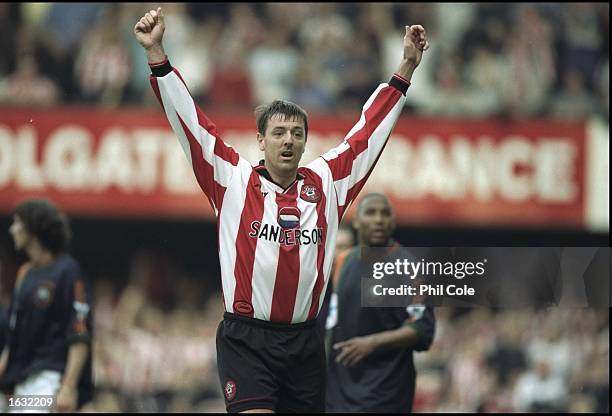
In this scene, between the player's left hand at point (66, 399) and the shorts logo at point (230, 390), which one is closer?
the shorts logo at point (230, 390)

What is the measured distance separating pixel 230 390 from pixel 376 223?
7.19 feet

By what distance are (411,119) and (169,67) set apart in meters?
8.11

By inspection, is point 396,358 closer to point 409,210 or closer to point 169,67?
point 169,67

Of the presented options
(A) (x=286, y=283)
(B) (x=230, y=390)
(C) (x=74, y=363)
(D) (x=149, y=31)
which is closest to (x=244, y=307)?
(A) (x=286, y=283)

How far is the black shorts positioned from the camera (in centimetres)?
511

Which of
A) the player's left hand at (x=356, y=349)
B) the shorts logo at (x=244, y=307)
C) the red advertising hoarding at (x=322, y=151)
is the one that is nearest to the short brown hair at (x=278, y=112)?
the shorts logo at (x=244, y=307)

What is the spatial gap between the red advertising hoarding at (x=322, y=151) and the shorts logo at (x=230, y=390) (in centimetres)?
719

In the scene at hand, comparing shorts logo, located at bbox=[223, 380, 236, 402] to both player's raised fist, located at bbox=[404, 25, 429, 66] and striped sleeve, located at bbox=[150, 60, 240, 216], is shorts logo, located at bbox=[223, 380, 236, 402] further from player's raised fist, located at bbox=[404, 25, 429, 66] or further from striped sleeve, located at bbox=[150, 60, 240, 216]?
player's raised fist, located at bbox=[404, 25, 429, 66]

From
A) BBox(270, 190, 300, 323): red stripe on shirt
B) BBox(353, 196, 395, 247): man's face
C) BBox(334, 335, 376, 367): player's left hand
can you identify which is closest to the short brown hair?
BBox(270, 190, 300, 323): red stripe on shirt

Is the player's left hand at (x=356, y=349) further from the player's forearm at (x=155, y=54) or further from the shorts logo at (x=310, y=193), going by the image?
the player's forearm at (x=155, y=54)

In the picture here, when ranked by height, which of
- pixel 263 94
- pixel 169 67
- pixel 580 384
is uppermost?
pixel 263 94

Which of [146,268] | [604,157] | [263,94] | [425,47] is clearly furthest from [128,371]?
[425,47]

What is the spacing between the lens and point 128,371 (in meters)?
12.9

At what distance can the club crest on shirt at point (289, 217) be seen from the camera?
520 cm
